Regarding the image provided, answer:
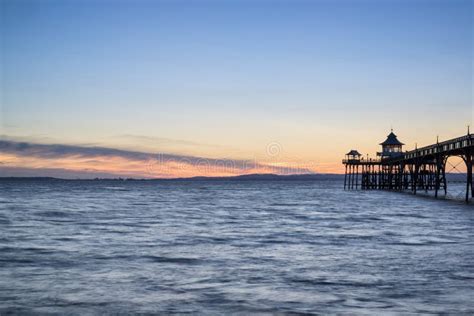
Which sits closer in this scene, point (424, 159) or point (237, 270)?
point (237, 270)

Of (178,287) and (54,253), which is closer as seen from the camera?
(178,287)

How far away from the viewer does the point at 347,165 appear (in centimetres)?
9181

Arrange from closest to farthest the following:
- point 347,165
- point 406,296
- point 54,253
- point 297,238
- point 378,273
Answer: point 406,296, point 378,273, point 54,253, point 297,238, point 347,165

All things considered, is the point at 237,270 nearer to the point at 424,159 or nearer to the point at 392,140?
the point at 424,159

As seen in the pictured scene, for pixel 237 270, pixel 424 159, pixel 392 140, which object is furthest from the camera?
pixel 392 140

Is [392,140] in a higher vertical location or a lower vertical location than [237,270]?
higher

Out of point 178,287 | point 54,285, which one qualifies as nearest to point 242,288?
point 178,287

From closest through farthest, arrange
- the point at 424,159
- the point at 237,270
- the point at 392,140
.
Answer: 1. the point at 237,270
2. the point at 424,159
3. the point at 392,140

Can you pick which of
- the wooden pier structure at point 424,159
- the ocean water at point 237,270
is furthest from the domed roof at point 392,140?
the ocean water at point 237,270

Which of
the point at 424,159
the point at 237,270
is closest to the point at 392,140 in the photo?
the point at 424,159

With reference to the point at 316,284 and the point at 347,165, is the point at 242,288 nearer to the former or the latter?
the point at 316,284

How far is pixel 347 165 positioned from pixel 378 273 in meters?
79.3

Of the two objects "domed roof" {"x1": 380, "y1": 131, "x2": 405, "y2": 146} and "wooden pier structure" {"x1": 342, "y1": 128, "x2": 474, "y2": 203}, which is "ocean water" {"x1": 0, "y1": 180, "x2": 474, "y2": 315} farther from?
"domed roof" {"x1": 380, "y1": 131, "x2": 405, "y2": 146}

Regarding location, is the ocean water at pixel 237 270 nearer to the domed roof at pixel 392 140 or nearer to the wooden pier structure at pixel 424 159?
the wooden pier structure at pixel 424 159
